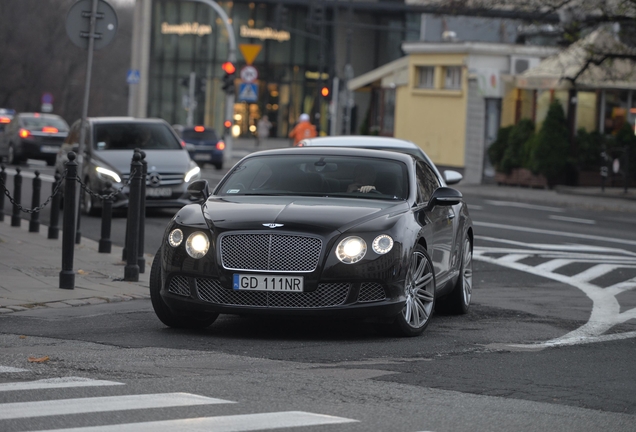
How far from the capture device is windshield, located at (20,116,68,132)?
39.1 metres

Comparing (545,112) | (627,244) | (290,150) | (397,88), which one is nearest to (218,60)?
(397,88)

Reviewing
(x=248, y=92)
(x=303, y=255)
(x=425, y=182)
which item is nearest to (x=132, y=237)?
(x=425, y=182)

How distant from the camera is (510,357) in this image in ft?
25.7

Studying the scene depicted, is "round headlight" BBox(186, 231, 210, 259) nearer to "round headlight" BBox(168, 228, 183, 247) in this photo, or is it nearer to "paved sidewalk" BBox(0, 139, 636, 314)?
"round headlight" BBox(168, 228, 183, 247)

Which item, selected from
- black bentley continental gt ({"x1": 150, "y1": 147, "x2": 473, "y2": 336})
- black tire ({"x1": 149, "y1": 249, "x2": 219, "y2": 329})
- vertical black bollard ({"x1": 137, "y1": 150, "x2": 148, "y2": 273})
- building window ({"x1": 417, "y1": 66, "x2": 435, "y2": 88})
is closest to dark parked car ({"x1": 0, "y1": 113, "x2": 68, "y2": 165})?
building window ({"x1": 417, "y1": 66, "x2": 435, "y2": 88})

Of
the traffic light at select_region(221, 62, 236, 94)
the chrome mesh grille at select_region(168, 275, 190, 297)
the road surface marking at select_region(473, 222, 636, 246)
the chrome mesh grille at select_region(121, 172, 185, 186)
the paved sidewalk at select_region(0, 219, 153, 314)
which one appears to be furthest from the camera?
the traffic light at select_region(221, 62, 236, 94)

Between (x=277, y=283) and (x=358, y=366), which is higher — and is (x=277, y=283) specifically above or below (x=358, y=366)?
above

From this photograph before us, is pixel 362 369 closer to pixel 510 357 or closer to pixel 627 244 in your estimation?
pixel 510 357

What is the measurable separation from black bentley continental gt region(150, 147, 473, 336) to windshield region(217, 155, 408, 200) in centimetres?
2

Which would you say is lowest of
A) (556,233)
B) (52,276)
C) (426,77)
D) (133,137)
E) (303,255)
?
(52,276)

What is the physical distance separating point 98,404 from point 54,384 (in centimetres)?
58

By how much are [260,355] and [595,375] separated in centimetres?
200

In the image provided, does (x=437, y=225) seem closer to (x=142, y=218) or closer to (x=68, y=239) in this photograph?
(x=68, y=239)

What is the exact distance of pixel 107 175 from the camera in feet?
66.8
